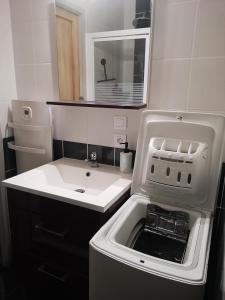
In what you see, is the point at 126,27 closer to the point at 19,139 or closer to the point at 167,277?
the point at 19,139

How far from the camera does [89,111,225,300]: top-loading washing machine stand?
0.78 m

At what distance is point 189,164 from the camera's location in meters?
0.97

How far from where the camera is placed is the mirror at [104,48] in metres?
1.20

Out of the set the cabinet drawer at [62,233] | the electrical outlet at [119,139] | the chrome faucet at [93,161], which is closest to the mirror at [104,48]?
the electrical outlet at [119,139]

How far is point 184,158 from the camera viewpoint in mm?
978

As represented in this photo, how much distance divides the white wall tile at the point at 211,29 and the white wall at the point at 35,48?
0.84 m

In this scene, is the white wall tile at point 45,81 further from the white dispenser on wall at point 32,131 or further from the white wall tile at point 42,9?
the white wall tile at point 42,9

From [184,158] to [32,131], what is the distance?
1006mm

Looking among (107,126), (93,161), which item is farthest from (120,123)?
(93,161)

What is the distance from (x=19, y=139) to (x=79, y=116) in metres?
0.46

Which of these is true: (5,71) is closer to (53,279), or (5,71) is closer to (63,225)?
(63,225)

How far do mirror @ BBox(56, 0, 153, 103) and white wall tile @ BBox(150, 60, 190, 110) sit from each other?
0.06 m

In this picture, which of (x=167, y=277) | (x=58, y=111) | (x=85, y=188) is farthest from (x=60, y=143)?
(x=167, y=277)

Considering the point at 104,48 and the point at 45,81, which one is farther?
the point at 45,81
